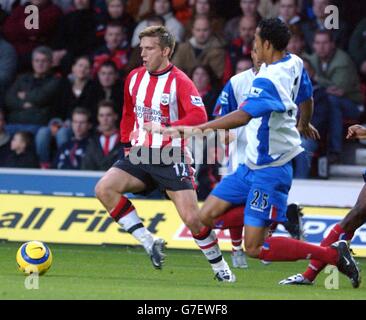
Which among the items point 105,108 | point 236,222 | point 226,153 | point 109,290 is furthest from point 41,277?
point 105,108

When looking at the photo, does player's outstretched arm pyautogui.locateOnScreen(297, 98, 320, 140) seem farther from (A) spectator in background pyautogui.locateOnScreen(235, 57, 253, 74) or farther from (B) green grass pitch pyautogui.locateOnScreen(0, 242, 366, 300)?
(A) spectator in background pyautogui.locateOnScreen(235, 57, 253, 74)

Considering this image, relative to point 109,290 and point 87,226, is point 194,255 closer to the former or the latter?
point 87,226

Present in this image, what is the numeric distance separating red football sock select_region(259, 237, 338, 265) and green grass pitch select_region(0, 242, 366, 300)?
0.84 ft

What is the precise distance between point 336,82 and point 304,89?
18.6ft

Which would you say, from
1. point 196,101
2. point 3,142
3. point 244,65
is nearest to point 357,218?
point 196,101

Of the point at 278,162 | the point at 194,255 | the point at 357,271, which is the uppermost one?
the point at 278,162

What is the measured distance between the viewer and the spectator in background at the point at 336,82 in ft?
48.9

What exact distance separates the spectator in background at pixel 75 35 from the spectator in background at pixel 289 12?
287 centimetres

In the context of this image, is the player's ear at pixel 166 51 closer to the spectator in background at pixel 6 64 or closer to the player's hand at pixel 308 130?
A: the player's hand at pixel 308 130

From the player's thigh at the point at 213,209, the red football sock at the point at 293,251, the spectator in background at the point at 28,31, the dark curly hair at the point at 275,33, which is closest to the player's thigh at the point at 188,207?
the player's thigh at the point at 213,209

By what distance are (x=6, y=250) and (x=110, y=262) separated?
142 cm

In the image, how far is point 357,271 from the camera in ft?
30.4

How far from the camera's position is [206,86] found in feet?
50.1

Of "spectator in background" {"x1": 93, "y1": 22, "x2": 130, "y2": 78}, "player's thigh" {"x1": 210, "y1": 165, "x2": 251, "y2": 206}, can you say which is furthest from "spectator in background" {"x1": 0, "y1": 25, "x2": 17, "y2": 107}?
"player's thigh" {"x1": 210, "y1": 165, "x2": 251, "y2": 206}
